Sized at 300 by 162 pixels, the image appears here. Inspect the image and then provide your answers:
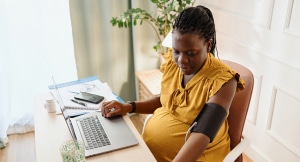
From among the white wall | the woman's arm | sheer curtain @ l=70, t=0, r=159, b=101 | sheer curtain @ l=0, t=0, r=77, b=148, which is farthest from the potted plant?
the woman's arm

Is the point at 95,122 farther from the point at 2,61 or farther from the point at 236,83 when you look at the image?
the point at 2,61

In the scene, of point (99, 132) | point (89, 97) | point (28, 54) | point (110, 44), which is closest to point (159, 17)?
point (110, 44)

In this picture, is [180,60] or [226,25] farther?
[226,25]

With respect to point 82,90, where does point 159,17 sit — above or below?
above

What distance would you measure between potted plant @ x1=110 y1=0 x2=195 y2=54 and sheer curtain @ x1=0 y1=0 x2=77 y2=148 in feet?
1.61

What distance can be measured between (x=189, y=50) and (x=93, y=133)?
0.53m

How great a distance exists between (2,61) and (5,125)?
0.52 m

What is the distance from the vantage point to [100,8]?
250cm

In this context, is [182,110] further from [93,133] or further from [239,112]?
[93,133]

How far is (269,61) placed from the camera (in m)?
1.95

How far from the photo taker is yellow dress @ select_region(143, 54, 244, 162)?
4.04 feet

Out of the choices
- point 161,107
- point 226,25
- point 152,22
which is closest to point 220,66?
point 161,107

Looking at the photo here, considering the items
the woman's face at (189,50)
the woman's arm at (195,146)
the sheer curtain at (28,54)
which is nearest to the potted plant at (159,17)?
the sheer curtain at (28,54)

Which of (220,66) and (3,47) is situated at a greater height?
(220,66)
